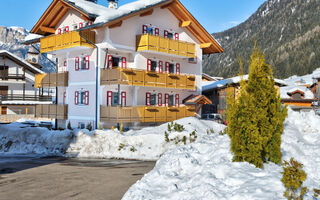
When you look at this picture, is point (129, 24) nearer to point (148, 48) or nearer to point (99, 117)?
point (148, 48)

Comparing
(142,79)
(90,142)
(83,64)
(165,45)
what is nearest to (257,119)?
(90,142)

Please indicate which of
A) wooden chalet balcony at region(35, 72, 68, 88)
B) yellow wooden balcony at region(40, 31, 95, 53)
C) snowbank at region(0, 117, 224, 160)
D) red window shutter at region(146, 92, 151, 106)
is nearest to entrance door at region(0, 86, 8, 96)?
→ wooden chalet balcony at region(35, 72, 68, 88)

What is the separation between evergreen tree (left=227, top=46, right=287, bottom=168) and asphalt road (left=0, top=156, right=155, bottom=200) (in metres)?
4.27

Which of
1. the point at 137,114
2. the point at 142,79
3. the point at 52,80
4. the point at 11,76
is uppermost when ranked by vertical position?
the point at 11,76

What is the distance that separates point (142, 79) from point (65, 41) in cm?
708

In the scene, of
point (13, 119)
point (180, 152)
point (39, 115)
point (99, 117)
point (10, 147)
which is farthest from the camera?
point (13, 119)

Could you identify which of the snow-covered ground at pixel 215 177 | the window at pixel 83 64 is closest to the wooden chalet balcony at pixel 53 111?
the window at pixel 83 64

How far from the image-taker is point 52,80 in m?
27.1

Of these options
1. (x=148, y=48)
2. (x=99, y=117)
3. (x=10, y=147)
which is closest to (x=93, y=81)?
(x=99, y=117)

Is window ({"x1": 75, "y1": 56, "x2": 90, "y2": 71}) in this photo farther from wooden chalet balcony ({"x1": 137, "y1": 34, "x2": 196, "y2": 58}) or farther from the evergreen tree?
the evergreen tree

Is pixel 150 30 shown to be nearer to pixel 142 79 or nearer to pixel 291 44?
pixel 142 79

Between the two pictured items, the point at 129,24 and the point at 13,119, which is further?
the point at 13,119

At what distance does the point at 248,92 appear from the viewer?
1025cm

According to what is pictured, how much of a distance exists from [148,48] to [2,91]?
89.2 feet
